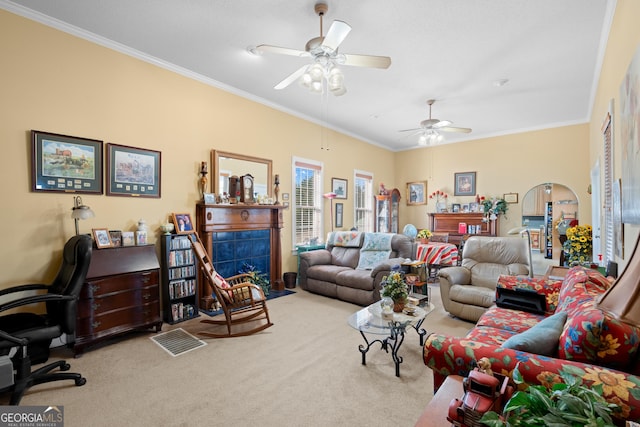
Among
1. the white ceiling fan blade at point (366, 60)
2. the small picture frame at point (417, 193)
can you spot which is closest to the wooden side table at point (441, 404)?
the white ceiling fan blade at point (366, 60)

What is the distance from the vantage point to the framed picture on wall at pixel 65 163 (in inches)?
113

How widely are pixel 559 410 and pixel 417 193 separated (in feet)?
25.7

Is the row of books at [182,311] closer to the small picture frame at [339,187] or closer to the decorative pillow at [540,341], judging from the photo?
the decorative pillow at [540,341]

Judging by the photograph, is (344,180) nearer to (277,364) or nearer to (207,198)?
(207,198)

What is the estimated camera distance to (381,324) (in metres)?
2.57

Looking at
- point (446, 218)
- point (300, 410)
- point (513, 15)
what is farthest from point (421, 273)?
point (446, 218)

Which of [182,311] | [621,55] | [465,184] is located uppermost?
[621,55]

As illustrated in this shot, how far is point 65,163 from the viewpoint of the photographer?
3027 mm

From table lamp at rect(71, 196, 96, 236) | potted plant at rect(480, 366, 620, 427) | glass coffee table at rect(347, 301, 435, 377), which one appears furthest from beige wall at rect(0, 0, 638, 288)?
glass coffee table at rect(347, 301, 435, 377)

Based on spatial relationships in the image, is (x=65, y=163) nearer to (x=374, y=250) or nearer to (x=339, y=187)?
(x=374, y=250)

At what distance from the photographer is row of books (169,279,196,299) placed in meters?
3.62

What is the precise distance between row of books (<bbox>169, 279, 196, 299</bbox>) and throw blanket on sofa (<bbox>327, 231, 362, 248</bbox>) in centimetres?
261

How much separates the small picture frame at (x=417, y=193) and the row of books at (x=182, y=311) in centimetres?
640

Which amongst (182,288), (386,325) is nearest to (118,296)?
(182,288)
